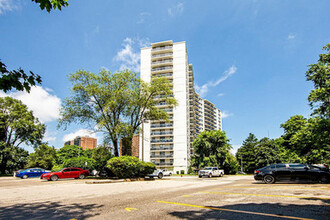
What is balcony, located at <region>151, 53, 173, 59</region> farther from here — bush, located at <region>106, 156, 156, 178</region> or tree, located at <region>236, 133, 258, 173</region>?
bush, located at <region>106, 156, 156, 178</region>

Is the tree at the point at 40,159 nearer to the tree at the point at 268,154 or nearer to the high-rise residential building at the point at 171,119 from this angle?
the high-rise residential building at the point at 171,119

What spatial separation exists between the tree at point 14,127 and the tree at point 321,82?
161ft

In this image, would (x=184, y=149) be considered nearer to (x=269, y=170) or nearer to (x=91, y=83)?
(x=91, y=83)

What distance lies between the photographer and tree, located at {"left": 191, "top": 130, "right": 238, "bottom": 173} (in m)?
44.0

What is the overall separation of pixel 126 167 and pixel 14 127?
34.3 m

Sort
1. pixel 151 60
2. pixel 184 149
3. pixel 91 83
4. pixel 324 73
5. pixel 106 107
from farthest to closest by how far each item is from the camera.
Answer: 1. pixel 151 60
2. pixel 184 149
3. pixel 91 83
4. pixel 106 107
5. pixel 324 73

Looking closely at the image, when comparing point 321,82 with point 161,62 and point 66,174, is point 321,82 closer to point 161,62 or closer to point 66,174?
point 66,174

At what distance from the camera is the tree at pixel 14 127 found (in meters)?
41.1

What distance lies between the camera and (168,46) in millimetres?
70750

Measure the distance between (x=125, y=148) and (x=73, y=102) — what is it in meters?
8.30

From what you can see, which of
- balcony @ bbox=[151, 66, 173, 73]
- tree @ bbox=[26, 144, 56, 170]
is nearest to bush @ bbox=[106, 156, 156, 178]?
tree @ bbox=[26, 144, 56, 170]

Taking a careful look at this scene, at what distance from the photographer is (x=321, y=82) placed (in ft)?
71.7

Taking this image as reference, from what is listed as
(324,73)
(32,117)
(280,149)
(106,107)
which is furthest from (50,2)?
(280,149)

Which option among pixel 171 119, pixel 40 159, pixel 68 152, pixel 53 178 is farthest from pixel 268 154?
pixel 68 152
